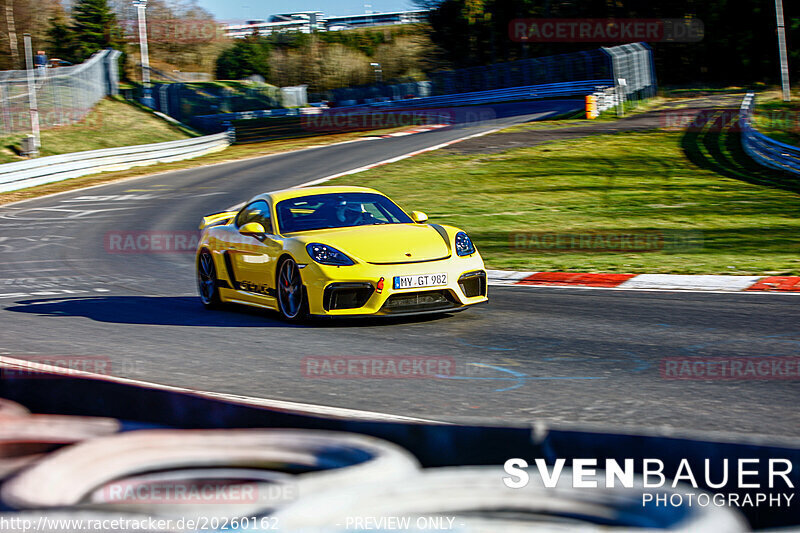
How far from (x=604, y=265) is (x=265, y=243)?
5298 millimetres

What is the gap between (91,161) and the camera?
103ft

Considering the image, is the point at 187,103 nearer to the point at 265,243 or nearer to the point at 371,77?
the point at 371,77

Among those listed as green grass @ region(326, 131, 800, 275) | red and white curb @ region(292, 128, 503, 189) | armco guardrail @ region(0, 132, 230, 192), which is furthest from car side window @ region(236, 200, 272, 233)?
armco guardrail @ region(0, 132, 230, 192)

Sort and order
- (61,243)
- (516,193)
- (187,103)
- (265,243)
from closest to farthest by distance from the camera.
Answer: (265,243)
(61,243)
(516,193)
(187,103)

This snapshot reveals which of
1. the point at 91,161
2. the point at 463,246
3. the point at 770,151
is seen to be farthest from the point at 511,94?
the point at 463,246

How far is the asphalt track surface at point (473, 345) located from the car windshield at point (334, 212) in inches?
38.5

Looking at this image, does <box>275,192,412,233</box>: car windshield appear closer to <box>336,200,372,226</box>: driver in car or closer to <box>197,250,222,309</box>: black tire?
<box>336,200,372,226</box>: driver in car

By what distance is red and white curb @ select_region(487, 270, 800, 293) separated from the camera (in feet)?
32.5

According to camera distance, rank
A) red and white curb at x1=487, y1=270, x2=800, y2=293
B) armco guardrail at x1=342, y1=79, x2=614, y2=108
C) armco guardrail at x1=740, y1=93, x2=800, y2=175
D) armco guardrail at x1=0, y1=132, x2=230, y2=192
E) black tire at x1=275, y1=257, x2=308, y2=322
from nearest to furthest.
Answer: black tire at x1=275, y1=257, x2=308, y2=322, red and white curb at x1=487, y1=270, x2=800, y2=293, armco guardrail at x1=740, y1=93, x2=800, y2=175, armco guardrail at x1=0, y1=132, x2=230, y2=192, armco guardrail at x1=342, y1=79, x2=614, y2=108

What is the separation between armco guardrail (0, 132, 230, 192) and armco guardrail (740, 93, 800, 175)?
2017 centimetres

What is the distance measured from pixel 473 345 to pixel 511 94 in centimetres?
4527

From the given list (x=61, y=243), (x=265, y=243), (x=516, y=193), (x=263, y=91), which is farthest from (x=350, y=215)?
(x=263, y=91)

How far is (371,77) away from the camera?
75.0 metres

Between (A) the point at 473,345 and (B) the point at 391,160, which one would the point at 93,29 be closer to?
(B) the point at 391,160
